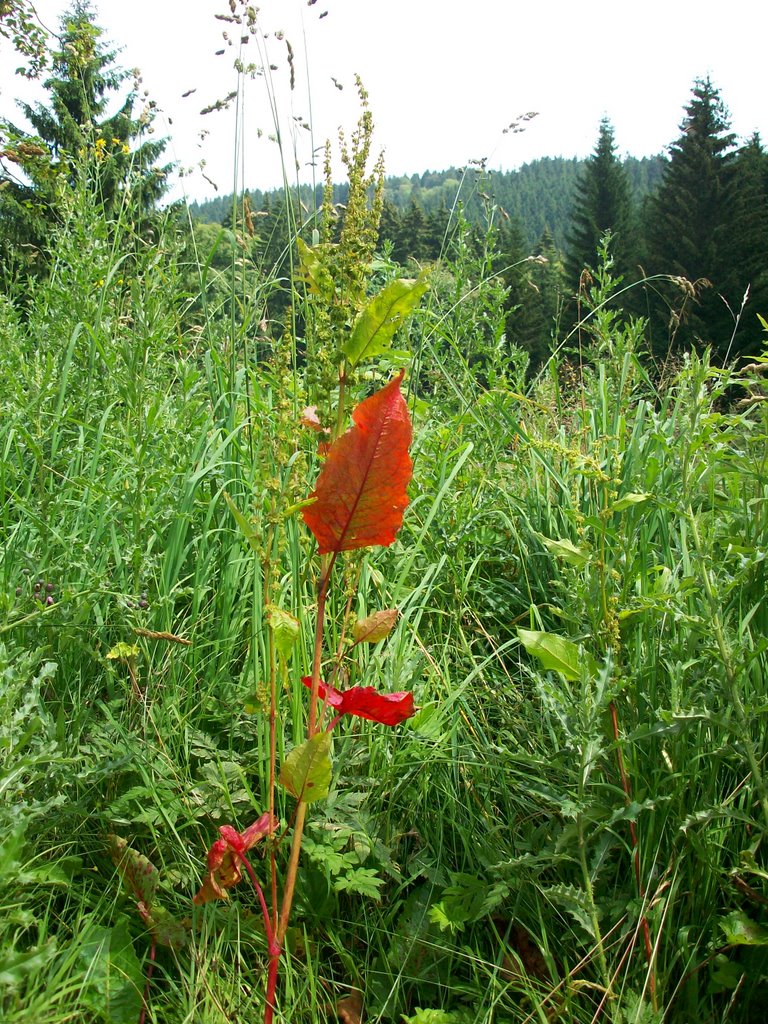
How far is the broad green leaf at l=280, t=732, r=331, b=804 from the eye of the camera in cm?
114

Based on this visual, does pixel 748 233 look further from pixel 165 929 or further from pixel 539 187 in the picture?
pixel 539 187

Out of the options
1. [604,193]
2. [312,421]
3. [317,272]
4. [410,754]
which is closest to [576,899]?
[410,754]

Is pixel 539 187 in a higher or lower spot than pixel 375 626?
higher

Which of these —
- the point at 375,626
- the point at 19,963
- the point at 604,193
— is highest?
the point at 604,193

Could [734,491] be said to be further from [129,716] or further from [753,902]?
[129,716]

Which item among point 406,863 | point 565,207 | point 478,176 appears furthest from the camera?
point 565,207

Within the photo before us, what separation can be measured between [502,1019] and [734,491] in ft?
4.63

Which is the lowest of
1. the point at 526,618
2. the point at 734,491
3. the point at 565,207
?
the point at 526,618

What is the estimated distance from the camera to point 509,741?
1779mm

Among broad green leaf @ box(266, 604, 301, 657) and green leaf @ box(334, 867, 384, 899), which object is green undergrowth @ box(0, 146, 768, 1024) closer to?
green leaf @ box(334, 867, 384, 899)

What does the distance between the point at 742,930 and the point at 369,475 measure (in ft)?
3.25

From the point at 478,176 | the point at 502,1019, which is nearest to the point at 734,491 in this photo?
the point at 502,1019

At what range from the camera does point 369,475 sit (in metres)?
1.19

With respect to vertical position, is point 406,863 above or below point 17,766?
below
